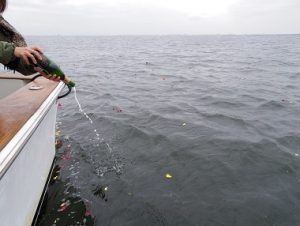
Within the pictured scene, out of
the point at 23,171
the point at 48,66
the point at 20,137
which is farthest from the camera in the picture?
the point at 23,171

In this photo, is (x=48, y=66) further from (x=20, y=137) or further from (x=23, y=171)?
(x=23, y=171)

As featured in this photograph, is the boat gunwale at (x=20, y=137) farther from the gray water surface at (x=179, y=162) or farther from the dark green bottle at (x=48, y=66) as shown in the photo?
the gray water surface at (x=179, y=162)

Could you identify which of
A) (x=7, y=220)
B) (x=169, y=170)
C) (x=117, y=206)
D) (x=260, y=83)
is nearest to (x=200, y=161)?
(x=169, y=170)

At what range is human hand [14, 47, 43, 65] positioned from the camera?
8.11 feet

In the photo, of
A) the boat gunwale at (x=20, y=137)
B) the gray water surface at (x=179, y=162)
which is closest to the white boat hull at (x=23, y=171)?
the boat gunwale at (x=20, y=137)

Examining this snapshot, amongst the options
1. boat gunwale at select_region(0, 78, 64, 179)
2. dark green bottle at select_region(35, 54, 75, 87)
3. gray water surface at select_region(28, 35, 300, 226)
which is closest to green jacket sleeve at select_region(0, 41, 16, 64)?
dark green bottle at select_region(35, 54, 75, 87)

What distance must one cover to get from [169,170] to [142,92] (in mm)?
7428

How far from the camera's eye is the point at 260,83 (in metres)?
14.6

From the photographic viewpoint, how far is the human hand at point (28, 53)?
2.47m

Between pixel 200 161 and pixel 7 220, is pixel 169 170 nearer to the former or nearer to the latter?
pixel 200 161

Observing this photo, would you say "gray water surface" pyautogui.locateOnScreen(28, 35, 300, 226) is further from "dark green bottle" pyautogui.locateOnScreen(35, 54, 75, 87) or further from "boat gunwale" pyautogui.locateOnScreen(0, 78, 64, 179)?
"dark green bottle" pyautogui.locateOnScreen(35, 54, 75, 87)

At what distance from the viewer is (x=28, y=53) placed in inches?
98.3

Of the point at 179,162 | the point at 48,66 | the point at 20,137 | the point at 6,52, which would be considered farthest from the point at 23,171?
the point at 179,162

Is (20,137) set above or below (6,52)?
below
